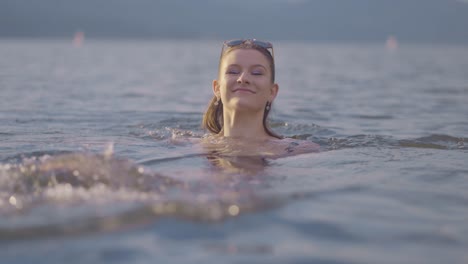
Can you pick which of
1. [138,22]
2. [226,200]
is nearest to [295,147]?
[226,200]

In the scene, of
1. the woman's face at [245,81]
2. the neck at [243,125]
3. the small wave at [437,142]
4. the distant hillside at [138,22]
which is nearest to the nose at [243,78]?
the woman's face at [245,81]

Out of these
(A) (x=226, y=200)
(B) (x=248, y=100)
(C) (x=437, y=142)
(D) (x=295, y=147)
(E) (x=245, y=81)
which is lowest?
(A) (x=226, y=200)

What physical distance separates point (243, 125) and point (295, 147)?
1.72 ft

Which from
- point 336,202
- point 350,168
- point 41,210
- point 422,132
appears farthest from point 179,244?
point 422,132

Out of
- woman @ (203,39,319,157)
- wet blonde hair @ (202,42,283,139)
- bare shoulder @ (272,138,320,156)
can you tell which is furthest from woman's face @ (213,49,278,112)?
bare shoulder @ (272,138,320,156)

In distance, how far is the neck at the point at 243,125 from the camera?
5492 mm

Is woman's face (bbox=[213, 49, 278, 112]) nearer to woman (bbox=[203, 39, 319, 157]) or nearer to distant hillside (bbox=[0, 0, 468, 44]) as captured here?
woman (bbox=[203, 39, 319, 157])

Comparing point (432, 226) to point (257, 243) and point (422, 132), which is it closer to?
point (257, 243)

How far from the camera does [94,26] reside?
464 ft

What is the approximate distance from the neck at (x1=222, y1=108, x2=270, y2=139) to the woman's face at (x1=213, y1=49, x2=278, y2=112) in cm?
8

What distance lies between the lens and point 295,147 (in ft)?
17.5

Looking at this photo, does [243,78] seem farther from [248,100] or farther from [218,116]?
[218,116]

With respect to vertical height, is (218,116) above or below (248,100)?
below

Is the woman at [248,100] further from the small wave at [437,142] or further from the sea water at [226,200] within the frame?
the small wave at [437,142]
